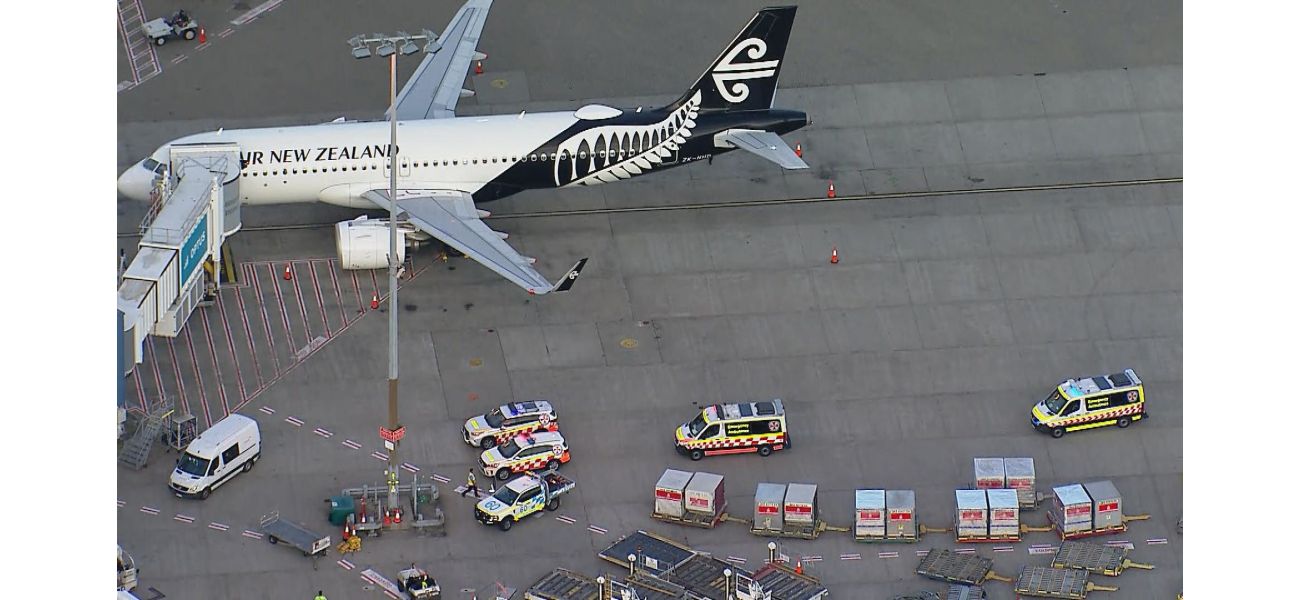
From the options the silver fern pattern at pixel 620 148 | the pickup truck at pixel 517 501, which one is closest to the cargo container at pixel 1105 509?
the pickup truck at pixel 517 501

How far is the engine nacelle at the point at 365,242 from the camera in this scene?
112438mm

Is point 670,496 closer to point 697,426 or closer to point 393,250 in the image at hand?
point 697,426

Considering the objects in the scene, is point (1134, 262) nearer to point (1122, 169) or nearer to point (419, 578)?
point (1122, 169)

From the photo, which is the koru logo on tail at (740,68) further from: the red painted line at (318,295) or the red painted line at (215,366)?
the red painted line at (215,366)

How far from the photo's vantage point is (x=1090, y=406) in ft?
342

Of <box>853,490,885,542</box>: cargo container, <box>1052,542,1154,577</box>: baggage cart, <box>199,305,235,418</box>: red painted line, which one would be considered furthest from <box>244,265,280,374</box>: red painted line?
<box>1052,542,1154,577</box>: baggage cart

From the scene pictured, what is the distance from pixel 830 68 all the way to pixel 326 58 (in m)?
24.3

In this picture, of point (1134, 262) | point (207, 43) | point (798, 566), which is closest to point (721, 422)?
point (798, 566)

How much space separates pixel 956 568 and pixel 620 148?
28.1 m

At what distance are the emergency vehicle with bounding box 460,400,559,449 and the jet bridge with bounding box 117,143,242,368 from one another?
43.0 ft

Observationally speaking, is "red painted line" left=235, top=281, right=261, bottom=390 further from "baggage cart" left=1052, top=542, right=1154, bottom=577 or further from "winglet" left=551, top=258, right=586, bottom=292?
"baggage cart" left=1052, top=542, right=1154, bottom=577

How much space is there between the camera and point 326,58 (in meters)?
128

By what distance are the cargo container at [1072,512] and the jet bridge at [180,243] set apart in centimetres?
3514

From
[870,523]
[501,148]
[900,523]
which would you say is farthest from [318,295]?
[900,523]
